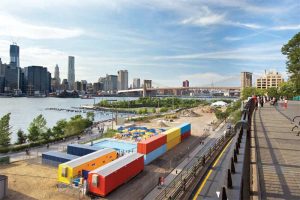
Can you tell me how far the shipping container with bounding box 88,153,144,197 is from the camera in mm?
20750

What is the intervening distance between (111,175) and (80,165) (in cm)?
436

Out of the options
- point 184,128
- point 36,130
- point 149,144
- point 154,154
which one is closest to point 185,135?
point 184,128

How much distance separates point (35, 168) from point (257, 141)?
2660cm

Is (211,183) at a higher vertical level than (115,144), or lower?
higher

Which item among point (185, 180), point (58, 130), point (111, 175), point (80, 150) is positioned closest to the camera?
point (185, 180)

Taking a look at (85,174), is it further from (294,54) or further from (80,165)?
(294,54)

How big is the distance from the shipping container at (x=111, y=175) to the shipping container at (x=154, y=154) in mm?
4497

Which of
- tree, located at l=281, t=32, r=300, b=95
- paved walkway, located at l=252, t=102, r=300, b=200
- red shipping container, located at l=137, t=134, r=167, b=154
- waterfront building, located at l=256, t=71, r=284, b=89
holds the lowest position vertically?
red shipping container, located at l=137, t=134, r=167, b=154

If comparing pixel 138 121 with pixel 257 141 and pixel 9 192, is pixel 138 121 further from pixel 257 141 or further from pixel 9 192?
pixel 257 141

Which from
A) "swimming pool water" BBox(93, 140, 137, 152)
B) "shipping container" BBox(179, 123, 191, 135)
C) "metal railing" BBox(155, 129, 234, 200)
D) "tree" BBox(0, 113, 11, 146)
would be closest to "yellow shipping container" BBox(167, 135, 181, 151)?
"shipping container" BBox(179, 123, 191, 135)

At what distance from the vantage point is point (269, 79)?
6580 inches

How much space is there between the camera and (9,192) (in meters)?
21.5

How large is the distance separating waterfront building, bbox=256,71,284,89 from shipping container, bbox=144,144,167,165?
148m

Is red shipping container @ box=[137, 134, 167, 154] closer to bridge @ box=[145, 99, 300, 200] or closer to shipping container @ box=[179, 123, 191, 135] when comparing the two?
shipping container @ box=[179, 123, 191, 135]
